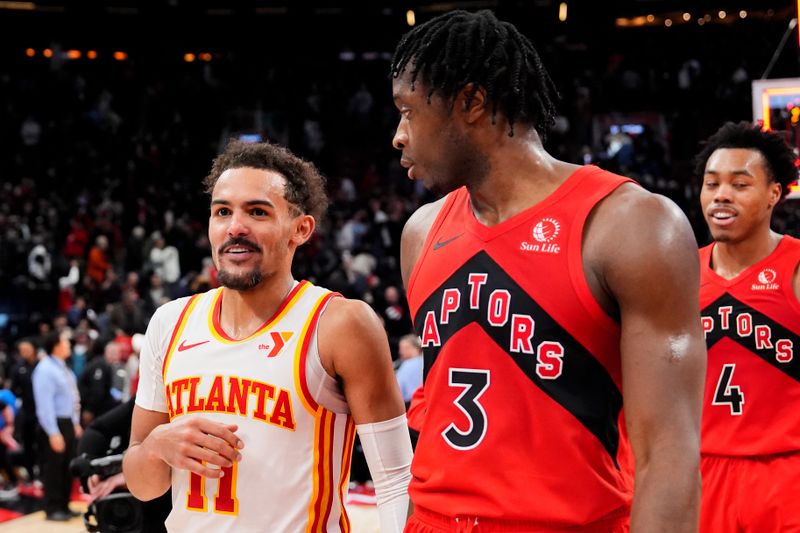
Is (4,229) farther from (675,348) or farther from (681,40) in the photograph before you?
(675,348)

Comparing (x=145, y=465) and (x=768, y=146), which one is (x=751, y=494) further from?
(x=145, y=465)

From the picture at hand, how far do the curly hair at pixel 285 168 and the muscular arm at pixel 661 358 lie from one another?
1.54 metres

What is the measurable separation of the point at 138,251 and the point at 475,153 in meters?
13.8

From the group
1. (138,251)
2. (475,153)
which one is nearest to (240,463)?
(475,153)

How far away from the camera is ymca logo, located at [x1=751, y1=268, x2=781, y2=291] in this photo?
3.63m

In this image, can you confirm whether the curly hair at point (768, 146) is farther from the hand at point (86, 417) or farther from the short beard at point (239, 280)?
the hand at point (86, 417)

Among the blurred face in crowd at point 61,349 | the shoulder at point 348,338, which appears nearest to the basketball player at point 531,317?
the shoulder at point 348,338

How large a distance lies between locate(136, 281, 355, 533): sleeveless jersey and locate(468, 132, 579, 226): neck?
995 millimetres

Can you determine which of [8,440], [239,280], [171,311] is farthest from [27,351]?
[239,280]

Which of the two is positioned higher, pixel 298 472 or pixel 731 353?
pixel 731 353

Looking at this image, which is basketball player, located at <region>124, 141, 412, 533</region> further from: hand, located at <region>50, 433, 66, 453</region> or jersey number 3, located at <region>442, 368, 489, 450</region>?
hand, located at <region>50, 433, 66, 453</region>

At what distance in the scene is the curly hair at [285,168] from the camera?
9.91 ft

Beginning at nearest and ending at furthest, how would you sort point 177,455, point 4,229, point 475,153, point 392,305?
point 475,153, point 177,455, point 392,305, point 4,229

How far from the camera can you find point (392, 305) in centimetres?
1142
